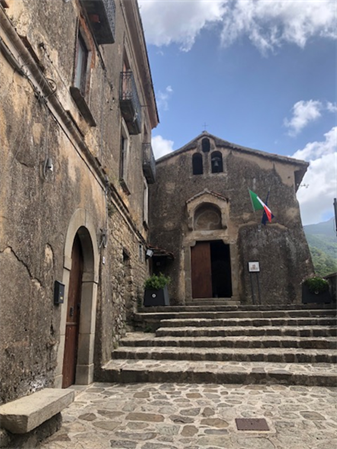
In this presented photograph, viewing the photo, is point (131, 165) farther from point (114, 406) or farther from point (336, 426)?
point (336, 426)

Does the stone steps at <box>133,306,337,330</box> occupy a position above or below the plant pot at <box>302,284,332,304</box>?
below

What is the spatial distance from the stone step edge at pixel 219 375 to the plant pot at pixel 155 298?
3.59m

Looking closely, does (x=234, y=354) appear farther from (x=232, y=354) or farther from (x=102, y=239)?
(x=102, y=239)

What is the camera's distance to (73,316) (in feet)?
17.1

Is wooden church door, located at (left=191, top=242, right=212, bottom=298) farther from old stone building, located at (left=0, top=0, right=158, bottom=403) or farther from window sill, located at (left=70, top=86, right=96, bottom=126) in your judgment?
window sill, located at (left=70, top=86, right=96, bottom=126)

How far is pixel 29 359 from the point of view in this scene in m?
3.27

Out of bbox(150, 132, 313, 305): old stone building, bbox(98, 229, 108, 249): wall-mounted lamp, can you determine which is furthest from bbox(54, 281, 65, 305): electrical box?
bbox(150, 132, 313, 305): old stone building

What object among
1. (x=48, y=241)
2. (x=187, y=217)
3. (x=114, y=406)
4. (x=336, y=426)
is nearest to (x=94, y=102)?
(x=48, y=241)

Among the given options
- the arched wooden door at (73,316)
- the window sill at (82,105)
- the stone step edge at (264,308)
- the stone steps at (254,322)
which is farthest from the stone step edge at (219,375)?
the window sill at (82,105)

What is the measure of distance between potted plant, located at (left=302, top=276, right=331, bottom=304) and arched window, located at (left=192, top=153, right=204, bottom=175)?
716cm

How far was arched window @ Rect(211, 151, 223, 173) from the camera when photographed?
1423 cm

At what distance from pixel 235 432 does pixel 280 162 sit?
12.1m

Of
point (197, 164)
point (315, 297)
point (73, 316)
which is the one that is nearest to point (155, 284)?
point (73, 316)

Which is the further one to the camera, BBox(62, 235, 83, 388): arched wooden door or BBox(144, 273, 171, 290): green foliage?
BBox(144, 273, 171, 290): green foliage
